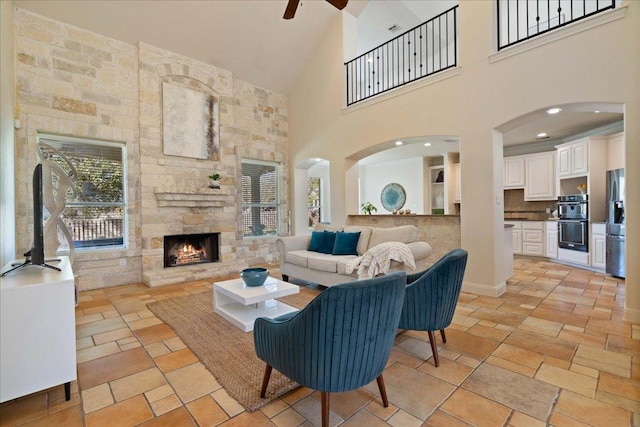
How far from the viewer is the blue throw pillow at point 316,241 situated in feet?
15.0

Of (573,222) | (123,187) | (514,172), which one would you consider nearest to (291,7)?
(123,187)

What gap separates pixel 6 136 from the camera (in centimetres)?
326

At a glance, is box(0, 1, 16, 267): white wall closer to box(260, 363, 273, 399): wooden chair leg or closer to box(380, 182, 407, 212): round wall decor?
box(260, 363, 273, 399): wooden chair leg

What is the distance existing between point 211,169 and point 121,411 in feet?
14.6

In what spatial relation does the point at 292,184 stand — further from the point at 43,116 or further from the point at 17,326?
the point at 17,326

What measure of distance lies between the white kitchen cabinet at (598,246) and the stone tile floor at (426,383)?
97.2 inches

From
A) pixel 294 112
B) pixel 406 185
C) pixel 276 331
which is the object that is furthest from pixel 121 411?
pixel 406 185

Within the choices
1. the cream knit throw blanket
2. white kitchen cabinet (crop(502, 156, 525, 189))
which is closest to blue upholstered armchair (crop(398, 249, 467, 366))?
the cream knit throw blanket

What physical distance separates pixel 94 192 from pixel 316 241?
3.51 m

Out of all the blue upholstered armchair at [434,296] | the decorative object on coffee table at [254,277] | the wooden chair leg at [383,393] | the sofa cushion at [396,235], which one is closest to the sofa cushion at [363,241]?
the sofa cushion at [396,235]

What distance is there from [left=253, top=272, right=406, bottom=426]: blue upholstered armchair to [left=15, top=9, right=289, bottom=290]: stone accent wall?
391 cm

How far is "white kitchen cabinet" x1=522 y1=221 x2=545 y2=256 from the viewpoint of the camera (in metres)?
6.47

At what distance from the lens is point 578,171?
5.61m

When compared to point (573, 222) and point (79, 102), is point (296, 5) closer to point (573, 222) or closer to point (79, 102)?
point (79, 102)
